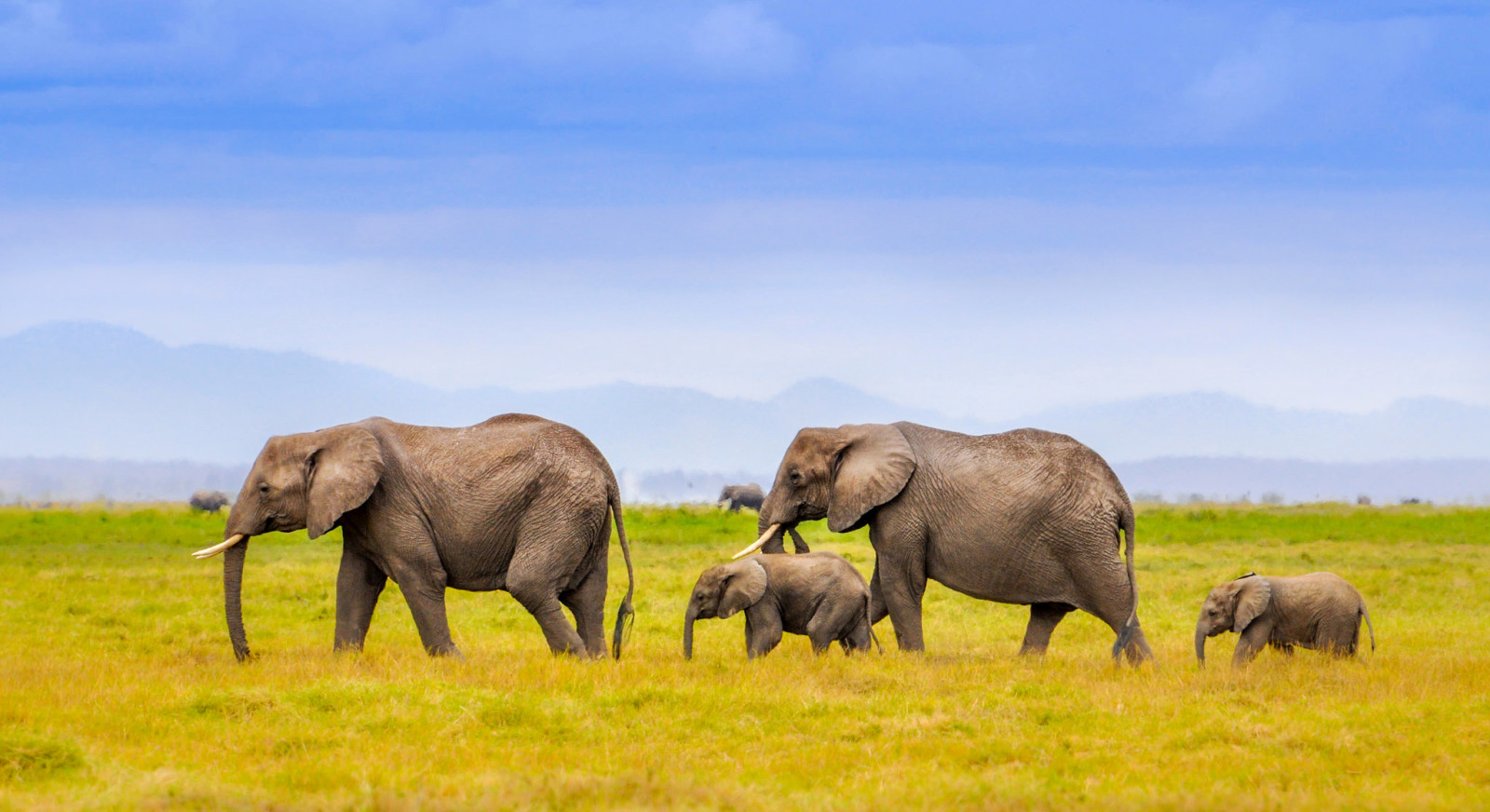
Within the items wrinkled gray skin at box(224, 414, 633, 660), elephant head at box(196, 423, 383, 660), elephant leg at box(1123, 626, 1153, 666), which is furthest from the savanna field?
elephant head at box(196, 423, 383, 660)

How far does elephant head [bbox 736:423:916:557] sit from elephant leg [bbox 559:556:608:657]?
172cm

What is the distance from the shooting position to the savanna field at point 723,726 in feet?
32.0

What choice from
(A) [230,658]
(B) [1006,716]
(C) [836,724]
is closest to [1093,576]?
(B) [1006,716]

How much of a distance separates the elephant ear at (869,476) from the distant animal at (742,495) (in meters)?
56.1

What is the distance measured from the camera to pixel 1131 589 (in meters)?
16.4

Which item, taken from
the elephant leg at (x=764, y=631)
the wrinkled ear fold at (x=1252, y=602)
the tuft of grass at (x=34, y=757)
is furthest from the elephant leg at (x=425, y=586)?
the wrinkled ear fold at (x=1252, y=602)

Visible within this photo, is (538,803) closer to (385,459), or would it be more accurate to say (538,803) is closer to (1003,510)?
(385,459)

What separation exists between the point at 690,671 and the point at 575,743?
320 centimetres

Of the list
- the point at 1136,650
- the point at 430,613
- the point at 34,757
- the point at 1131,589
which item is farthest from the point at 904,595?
the point at 34,757

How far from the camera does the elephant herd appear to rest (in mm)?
15391

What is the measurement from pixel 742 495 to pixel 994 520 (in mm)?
57801

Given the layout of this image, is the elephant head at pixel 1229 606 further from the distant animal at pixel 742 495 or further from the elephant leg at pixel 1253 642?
the distant animal at pixel 742 495

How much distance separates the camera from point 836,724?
11.9 metres

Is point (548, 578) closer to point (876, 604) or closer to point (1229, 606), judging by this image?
point (876, 604)
